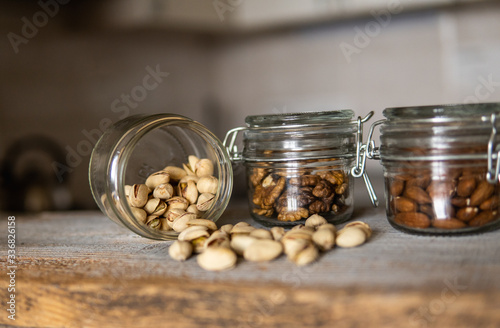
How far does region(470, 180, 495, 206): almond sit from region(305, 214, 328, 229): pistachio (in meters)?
0.19

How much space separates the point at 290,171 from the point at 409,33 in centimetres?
165

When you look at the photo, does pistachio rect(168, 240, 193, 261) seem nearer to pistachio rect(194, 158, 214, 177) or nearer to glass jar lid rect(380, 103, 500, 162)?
pistachio rect(194, 158, 214, 177)

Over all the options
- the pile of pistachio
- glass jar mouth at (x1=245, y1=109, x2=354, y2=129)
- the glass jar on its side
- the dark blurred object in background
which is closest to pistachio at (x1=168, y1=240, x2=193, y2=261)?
the pile of pistachio

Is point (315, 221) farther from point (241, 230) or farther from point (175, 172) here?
point (175, 172)

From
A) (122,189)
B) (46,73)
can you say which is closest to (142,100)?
(46,73)

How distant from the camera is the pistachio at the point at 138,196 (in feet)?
2.15

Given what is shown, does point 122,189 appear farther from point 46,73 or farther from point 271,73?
point 271,73

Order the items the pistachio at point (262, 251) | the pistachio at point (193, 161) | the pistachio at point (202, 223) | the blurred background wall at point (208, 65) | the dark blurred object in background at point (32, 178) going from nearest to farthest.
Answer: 1. the pistachio at point (262, 251)
2. the pistachio at point (202, 223)
3. the pistachio at point (193, 161)
4. the dark blurred object in background at point (32, 178)
5. the blurred background wall at point (208, 65)

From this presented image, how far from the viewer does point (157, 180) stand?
696 millimetres

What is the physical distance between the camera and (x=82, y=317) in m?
0.49

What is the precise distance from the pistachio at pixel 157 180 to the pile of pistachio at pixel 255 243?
0.32ft

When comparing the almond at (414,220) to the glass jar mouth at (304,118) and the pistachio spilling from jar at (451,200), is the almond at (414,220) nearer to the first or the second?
the pistachio spilling from jar at (451,200)

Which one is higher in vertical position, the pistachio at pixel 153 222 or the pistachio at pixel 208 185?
the pistachio at pixel 208 185

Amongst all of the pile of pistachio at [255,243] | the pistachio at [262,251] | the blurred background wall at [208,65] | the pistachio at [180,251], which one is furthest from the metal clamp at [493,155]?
the blurred background wall at [208,65]
